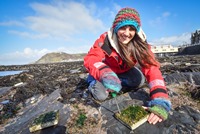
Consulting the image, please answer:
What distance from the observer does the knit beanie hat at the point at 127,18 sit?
2291mm

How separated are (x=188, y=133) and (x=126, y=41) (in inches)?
66.2

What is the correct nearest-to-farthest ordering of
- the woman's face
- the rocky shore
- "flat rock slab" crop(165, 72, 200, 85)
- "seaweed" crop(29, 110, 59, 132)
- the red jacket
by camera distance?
1. the rocky shore
2. "seaweed" crop(29, 110, 59, 132)
3. the red jacket
4. the woman's face
5. "flat rock slab" crop(165, 72, 200, 85)

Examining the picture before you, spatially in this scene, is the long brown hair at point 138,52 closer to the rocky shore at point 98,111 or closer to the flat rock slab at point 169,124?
the rocky shore at point 98,111

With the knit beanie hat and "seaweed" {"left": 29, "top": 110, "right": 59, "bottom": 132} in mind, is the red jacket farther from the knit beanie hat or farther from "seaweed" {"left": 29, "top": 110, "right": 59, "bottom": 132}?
"seaweed" {"left": 29, "top": 110, "right": 59, "bottom": 132}

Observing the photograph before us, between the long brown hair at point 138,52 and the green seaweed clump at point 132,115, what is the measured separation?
0.94 meters

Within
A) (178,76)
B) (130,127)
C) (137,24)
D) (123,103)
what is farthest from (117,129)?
(178,76)

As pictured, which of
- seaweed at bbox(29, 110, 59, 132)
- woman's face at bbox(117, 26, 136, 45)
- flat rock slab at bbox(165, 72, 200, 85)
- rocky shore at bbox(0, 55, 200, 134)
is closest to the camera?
rocky shore at bbox(0, 55, 200, 134)

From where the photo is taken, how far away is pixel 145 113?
1.84m

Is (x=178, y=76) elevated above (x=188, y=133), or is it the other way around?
(x=178, y=76)

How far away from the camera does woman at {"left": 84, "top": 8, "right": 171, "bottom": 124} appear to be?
2.19 m

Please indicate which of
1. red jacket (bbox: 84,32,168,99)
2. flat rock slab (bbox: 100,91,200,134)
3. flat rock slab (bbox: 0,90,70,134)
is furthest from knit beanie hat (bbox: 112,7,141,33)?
flat rock slab (bbox: 0,90,70,134)

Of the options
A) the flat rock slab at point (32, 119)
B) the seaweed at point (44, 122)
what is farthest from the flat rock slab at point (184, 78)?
the seaweed at point (44, 122)

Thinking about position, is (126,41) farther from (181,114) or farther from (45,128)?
(45,128)

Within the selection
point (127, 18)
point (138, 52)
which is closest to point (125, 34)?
point (127, 18)
